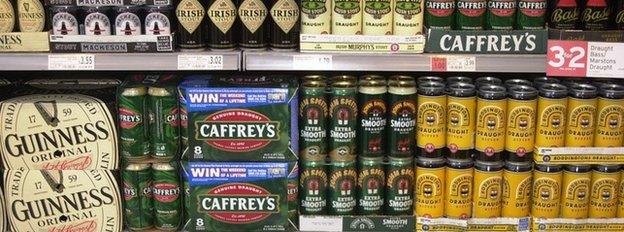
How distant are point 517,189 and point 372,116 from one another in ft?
1.59

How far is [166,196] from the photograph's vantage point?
6.64ft

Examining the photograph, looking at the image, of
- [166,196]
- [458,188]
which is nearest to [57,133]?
[166,196]

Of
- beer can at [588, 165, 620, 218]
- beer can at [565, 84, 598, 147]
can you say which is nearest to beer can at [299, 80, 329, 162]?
beer can at [565, 84, 598, 147]

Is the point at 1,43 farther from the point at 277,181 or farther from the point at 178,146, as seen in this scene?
the point at 277,181

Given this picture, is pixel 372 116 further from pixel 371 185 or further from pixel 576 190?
pixel 576 190

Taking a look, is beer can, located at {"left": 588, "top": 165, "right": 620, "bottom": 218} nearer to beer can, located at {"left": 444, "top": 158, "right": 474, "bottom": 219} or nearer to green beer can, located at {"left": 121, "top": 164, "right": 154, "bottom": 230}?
beer can, located at {"left": 444, "top": 158, "right": 474, "bottom": 219}

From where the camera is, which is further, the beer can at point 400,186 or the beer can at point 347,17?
the beer can at point 400,186

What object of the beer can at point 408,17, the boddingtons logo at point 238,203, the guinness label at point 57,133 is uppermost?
the beer can at point 408,17

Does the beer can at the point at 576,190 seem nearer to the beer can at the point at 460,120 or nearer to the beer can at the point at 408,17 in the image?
the beer can at the point at 460,120

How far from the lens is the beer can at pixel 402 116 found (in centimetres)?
192

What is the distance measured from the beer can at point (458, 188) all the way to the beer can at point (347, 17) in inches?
18.9

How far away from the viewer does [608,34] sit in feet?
6.04

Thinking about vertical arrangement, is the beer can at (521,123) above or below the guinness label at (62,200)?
above

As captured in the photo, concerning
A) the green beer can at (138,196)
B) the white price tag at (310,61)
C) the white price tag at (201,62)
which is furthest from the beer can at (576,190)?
the green beer can at (138,196)
